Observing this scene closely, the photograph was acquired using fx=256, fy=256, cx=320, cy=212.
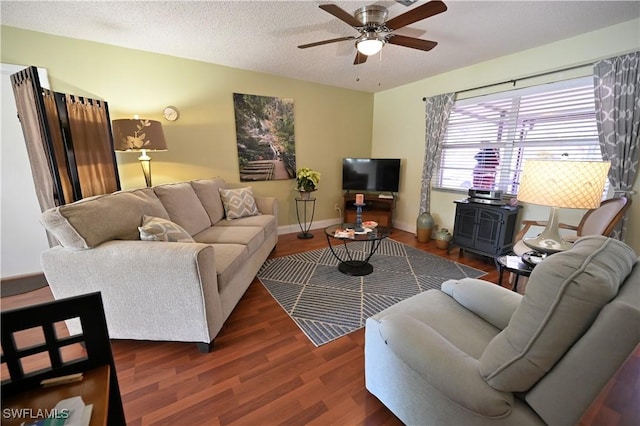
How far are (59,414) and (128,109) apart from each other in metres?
3.17

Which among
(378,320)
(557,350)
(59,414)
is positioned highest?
(557,350)

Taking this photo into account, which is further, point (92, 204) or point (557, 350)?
point (92, 204)

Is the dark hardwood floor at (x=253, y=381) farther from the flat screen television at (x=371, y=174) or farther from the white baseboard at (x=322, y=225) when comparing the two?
the flat screen television at (x=371, y=174)

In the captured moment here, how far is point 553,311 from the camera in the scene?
27.3 inches

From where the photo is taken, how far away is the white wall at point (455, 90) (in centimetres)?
229

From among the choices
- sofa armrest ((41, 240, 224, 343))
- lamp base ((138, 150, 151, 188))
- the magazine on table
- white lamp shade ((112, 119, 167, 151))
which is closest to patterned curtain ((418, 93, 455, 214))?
the magazine on table

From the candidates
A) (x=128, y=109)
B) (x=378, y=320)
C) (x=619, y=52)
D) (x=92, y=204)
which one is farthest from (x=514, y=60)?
(x=128, y=109)

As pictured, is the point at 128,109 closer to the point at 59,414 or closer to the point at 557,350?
the point at 59,414

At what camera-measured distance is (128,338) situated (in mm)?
1647

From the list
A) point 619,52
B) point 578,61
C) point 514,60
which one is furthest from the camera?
point 514,60

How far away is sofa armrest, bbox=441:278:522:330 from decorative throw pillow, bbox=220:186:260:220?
7.98 feet

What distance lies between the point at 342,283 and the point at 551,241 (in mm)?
1619

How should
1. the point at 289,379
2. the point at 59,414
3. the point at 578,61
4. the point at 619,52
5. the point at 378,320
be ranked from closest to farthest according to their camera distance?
1. the point at 59,414
2. the point at 378,320
3. the point at 289,379
4. the point at 619,52
5. the point at 578,61

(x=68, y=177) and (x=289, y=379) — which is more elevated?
(x=68, y=177)
